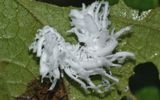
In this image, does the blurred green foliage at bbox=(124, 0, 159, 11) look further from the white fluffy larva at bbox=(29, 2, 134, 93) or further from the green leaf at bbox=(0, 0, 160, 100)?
the white fluffy larva at bbox=(29, 2, 134, 93)

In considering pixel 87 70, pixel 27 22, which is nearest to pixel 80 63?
pixel 87 70

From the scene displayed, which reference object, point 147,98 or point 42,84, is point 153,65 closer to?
point 147,98

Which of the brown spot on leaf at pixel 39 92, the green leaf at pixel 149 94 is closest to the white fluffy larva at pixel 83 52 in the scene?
the brown spot on leaf at pixel 39 92

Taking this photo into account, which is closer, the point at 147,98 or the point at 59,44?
the point at 59,44

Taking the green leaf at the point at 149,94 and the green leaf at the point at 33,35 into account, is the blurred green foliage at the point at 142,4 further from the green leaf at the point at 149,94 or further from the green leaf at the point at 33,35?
the green leaf at the point at 149,94

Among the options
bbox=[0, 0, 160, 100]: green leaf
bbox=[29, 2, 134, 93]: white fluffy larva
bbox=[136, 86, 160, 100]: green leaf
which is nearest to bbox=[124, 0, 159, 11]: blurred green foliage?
bbox=[0, 0, 160, 100]: green leaf

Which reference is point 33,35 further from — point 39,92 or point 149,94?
point 149,94
